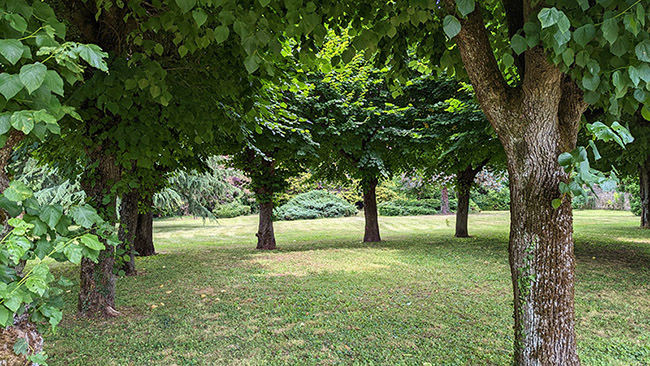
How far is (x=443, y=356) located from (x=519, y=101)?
239 centimetres

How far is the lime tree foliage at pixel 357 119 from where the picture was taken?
10.6 m

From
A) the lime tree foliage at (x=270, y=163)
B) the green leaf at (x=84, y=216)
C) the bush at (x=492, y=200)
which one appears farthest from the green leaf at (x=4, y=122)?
the bush at (x=492, y=200)

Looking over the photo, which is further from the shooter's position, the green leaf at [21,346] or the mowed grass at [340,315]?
the mowed grass at [340,315]

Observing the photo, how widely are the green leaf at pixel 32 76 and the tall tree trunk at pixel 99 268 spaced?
3.15 m

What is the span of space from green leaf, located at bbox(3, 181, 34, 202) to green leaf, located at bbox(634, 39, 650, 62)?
3131 millimetres

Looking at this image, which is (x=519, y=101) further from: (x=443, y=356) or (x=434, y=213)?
(x=434, y=213)

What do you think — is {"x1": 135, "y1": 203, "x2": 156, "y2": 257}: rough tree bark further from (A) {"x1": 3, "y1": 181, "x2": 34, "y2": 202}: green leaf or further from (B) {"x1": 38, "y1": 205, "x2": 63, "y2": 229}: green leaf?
(A) {"x1": 3, "y1": 181, "x2": 34, "y2": 202}: green leaf

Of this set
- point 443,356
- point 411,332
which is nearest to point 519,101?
point 443,356

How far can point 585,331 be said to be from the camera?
4.09m

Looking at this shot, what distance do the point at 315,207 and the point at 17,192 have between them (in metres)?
25.8

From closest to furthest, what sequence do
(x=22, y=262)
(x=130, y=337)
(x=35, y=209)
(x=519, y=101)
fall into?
(x=35, y=209)
(x=22, y=262)
(x=519, y=101)
(x=130, y=337)

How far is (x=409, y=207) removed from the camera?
2958cm

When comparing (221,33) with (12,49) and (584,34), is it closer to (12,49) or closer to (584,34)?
(12,49)

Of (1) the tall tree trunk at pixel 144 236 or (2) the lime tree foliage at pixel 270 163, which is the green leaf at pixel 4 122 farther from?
(1) the tall tree trunk at pixel 144 236
